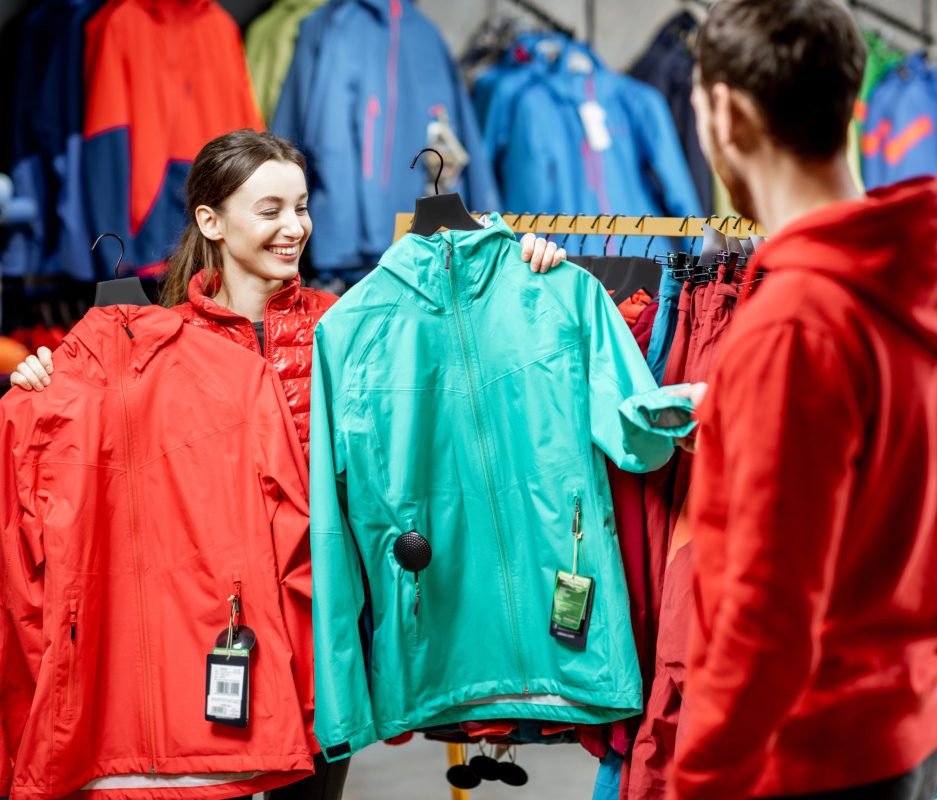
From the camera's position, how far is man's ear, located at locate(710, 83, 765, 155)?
104cm

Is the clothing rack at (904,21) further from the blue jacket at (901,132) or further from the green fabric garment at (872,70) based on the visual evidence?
the blue jacket at (901,132)

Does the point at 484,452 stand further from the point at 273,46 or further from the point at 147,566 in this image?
the point at 273,46

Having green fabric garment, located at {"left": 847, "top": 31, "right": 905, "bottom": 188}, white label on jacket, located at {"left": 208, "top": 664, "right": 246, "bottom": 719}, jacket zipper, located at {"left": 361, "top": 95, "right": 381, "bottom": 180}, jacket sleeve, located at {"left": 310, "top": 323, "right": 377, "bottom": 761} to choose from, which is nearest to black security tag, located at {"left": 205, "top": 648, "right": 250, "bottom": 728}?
white label on jacket, located at {"left": 208, "top": 664, "right": 246, "bottom": 719}

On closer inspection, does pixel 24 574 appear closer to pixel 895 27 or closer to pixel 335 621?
pixel 335 621

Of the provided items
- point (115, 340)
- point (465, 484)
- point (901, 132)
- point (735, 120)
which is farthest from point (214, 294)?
point (901, 132)

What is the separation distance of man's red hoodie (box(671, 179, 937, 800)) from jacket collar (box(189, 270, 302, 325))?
113cm

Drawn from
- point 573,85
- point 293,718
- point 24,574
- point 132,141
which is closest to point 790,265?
point 293,718

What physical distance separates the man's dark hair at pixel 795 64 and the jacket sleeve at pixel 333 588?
0.98m

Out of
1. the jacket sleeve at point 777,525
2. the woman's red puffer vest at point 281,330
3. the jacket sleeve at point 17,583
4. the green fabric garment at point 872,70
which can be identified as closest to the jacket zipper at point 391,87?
the woman's red puffer vest at point 281,330

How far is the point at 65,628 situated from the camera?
1.77 metres

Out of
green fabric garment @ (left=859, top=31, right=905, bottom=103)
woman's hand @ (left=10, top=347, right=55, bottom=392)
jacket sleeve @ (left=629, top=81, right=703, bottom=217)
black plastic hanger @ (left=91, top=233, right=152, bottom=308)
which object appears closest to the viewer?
woman's hand @ (left=10, top=347, right=55, bottom=392)

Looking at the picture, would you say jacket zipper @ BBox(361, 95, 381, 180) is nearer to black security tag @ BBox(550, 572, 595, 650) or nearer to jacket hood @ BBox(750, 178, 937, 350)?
black security tag @ BBox(550, 572, 595, 650)

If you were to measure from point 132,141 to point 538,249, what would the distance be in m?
1.91

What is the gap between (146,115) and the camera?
3299 mm
